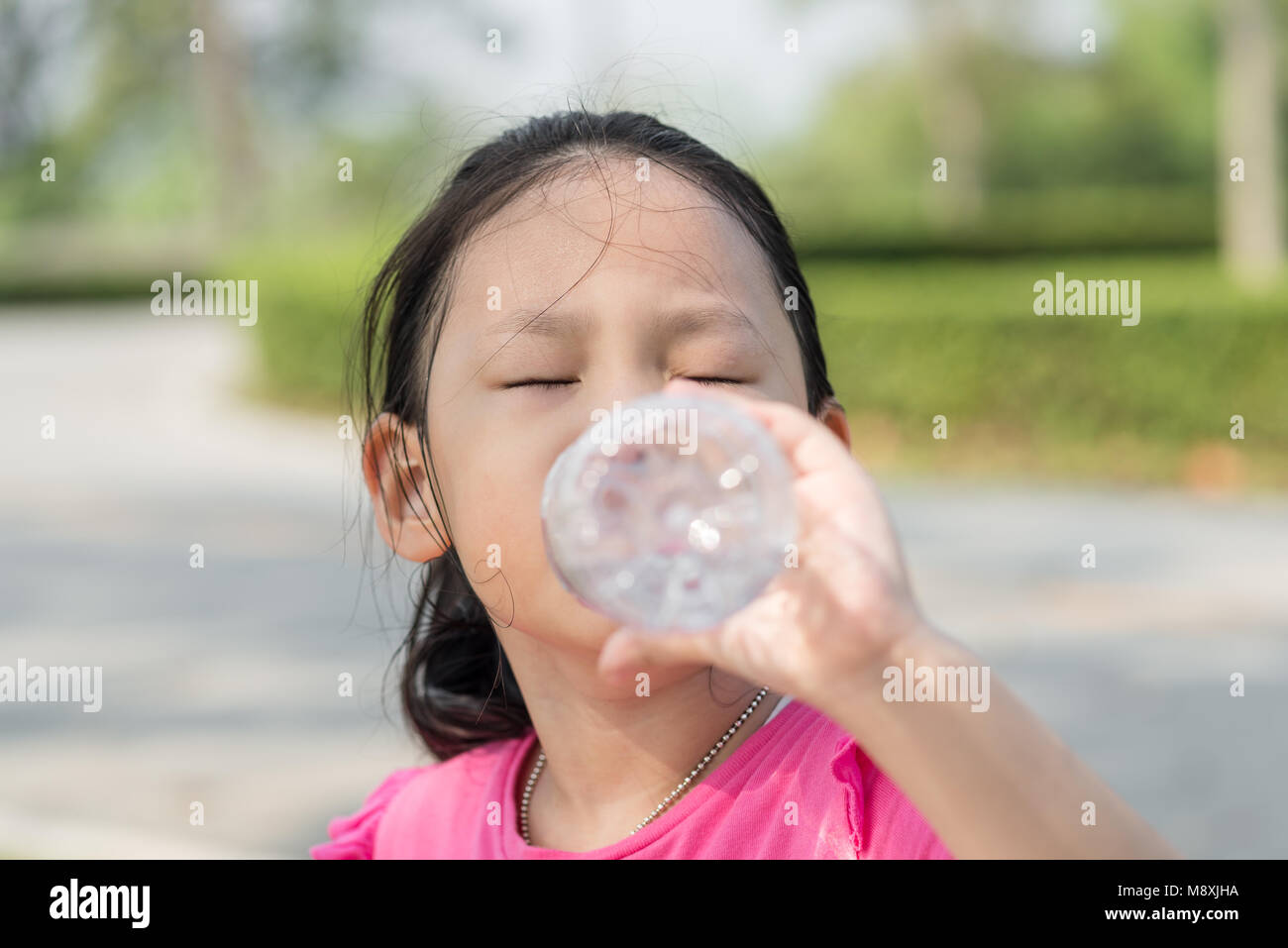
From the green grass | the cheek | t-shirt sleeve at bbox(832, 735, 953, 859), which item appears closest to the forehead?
the cheek

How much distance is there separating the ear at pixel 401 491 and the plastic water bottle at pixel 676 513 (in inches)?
27.6

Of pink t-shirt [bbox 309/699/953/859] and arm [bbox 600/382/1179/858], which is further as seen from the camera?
pink t-shirt [bbox 309/699/953/859]

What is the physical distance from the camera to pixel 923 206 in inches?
1364

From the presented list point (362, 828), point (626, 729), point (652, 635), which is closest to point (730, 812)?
point (626, 729)

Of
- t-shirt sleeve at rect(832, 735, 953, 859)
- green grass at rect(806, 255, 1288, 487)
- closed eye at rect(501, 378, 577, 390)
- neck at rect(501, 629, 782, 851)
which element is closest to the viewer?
t-shirt sleeve at rect(832, 735, 953, 859)

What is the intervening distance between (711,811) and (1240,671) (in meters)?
5.29

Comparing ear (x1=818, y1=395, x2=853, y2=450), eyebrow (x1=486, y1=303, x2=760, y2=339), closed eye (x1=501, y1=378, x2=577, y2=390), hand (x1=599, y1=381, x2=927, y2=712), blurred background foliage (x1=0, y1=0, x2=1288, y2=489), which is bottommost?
hand (x1=599, y1=381, x2=927, y2=712)

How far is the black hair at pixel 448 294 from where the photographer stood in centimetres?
189

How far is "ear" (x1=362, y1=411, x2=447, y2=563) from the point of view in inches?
76.5

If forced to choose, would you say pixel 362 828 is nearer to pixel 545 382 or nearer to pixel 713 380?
pixel 545 382

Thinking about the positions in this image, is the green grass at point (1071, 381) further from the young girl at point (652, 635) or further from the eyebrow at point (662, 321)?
the eyebrow at point (662, 321)

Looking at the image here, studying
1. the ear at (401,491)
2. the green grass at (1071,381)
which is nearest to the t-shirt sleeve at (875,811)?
the ear at (401,491)

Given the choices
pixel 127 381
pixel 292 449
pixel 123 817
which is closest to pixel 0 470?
pixel 292 449

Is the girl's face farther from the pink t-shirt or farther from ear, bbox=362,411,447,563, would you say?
the pink t-shirt
